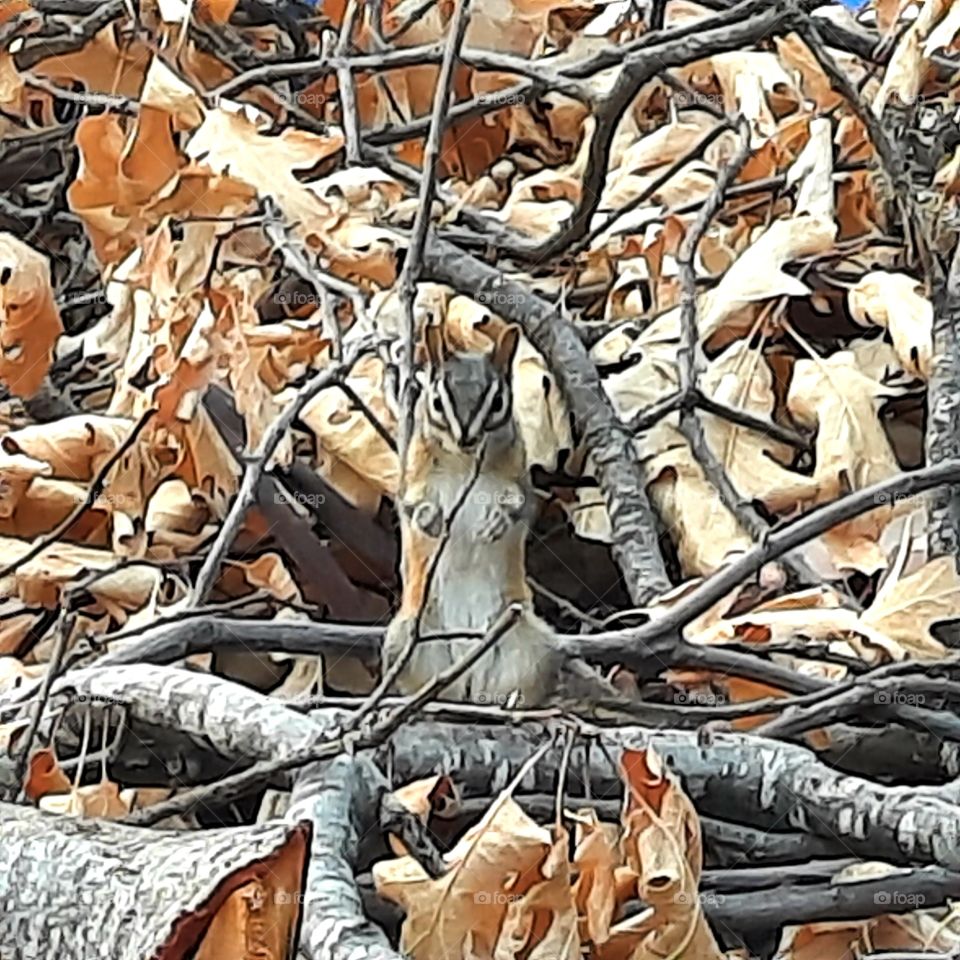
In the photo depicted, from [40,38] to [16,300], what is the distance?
0.27 m

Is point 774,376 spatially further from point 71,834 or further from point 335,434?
point 71,834

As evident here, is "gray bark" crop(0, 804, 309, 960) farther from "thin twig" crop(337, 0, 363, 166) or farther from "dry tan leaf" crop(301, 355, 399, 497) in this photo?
"thin twig" crop(337, 0, 363, 166)

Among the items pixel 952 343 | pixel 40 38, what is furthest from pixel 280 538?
pixel 40 38

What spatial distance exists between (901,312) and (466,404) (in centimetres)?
20

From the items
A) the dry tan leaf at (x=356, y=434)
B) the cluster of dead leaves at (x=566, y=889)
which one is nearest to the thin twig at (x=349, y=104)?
A: the dry tan leaf at (x=356, y=434)

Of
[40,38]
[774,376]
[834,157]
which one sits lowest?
[774,376]

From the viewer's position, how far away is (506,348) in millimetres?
794

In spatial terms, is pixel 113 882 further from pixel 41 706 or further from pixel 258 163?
pixel 258 163

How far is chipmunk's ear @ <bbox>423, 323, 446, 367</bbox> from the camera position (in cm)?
76

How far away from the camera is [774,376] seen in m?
0.87

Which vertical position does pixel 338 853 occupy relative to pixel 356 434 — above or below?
below

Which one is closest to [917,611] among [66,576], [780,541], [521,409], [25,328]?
[780,541]

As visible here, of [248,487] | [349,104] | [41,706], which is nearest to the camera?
[41,706]

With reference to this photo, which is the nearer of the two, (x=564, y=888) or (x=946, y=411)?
(x=564, y=888)
